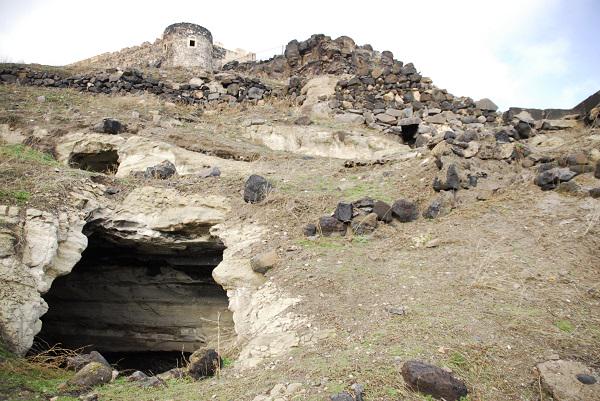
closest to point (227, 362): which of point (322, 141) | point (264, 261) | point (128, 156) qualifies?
point (264, 261)

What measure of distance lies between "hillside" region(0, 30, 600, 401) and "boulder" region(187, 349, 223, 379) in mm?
16

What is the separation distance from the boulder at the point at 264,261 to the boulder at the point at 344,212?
37.0 inches

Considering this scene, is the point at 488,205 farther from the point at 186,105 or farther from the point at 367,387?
the point at 186,105

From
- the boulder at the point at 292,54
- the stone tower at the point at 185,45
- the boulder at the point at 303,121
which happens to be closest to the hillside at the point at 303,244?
the boulder at the point at 303,121

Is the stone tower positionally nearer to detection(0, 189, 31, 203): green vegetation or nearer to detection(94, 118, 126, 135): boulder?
detection(94, 118, 126, 135): boulder

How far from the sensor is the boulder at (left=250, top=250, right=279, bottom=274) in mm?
5036

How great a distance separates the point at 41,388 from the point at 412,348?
295 cm

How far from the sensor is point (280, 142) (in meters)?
9.56

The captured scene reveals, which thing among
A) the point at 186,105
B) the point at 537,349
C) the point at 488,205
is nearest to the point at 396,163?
the point at 488,205

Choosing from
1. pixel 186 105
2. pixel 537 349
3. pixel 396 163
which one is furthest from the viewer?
pixel 186 105

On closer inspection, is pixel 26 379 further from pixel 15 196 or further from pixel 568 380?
pixel 568 380

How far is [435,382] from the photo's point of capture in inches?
115

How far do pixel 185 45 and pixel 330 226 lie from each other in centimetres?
1363

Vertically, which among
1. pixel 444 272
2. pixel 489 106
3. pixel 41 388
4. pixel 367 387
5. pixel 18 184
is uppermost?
pixel 489 106
